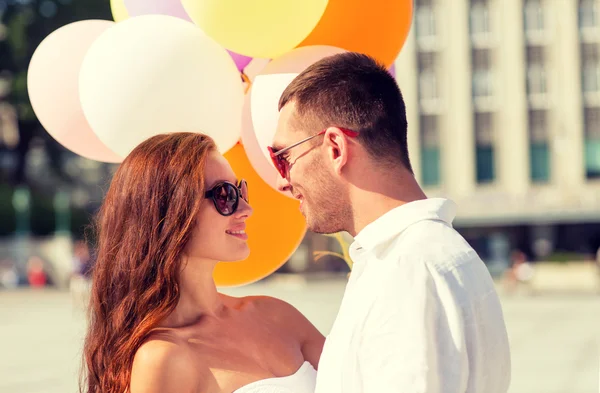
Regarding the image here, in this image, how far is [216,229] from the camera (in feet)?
9.62

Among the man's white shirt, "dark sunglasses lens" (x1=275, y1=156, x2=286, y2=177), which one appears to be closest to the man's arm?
the man's white shirt

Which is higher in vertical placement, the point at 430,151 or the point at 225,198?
the point at 225,198

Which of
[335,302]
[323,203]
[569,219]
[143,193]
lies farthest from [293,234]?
[569,219]

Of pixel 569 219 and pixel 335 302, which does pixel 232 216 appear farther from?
pixel 569 219

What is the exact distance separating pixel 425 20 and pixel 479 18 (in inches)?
107

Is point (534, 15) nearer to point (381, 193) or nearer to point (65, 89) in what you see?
point (65, 89)

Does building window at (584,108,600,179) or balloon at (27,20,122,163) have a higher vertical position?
balloon at (27,20,122,163)

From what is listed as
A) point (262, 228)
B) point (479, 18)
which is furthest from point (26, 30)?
point (262, 228)

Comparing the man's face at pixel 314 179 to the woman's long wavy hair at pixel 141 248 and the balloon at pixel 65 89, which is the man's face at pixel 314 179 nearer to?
the woman's long wavy hair at pixel 141 248

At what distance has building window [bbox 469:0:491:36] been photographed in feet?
140

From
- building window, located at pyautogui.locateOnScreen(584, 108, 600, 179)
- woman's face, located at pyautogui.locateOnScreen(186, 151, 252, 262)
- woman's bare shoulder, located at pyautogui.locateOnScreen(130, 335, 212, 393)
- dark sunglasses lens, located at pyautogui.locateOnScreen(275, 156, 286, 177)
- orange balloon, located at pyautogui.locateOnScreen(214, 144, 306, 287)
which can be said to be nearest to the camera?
dark sunglasses lens, located at pyautogui.locateOnScreen(275, 156, 286, 177)

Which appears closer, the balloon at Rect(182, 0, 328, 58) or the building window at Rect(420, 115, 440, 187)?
the balloon at Rect(182, 0, 328, 58)

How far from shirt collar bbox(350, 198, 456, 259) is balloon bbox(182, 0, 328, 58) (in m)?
1.50

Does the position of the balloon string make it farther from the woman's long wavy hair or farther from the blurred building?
the blurred building
